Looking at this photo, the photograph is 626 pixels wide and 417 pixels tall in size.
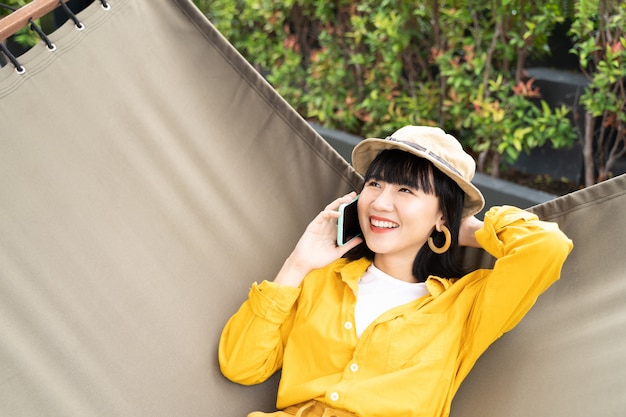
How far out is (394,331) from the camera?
1.45m

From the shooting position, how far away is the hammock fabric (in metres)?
1.38

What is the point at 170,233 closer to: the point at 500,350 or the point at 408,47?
the point at 500,350

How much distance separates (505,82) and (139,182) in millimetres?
2000

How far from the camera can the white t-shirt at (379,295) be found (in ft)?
4.97

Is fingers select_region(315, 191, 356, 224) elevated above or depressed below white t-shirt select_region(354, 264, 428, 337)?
above

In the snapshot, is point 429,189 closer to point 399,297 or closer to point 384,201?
point 384,201

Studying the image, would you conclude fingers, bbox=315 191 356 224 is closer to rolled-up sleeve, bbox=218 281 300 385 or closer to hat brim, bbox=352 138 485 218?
hat brim, bbox=352 138 485 218

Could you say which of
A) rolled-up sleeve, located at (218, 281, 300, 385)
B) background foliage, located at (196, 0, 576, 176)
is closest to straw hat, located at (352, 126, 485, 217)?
rolled-up sleeve, located at (218, 281, 300, 385)

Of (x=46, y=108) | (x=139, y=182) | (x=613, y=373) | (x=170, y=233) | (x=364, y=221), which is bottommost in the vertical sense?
(x=613, y=373)

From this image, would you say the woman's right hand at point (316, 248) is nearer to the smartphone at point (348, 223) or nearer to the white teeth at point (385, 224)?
the smartphone at point (348, 223)

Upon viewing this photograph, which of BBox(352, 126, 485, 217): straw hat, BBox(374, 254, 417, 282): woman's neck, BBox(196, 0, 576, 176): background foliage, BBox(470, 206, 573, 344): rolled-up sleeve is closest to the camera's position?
BBox(470, 206, 573, 344): rolled-up sleeve

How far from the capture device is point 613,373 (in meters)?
1.28

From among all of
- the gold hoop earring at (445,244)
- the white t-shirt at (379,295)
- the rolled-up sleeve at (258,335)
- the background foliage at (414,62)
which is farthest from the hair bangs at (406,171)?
the background foliage at (414,62)

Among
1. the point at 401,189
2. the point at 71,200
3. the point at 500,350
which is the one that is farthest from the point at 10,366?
the point at 500,350
